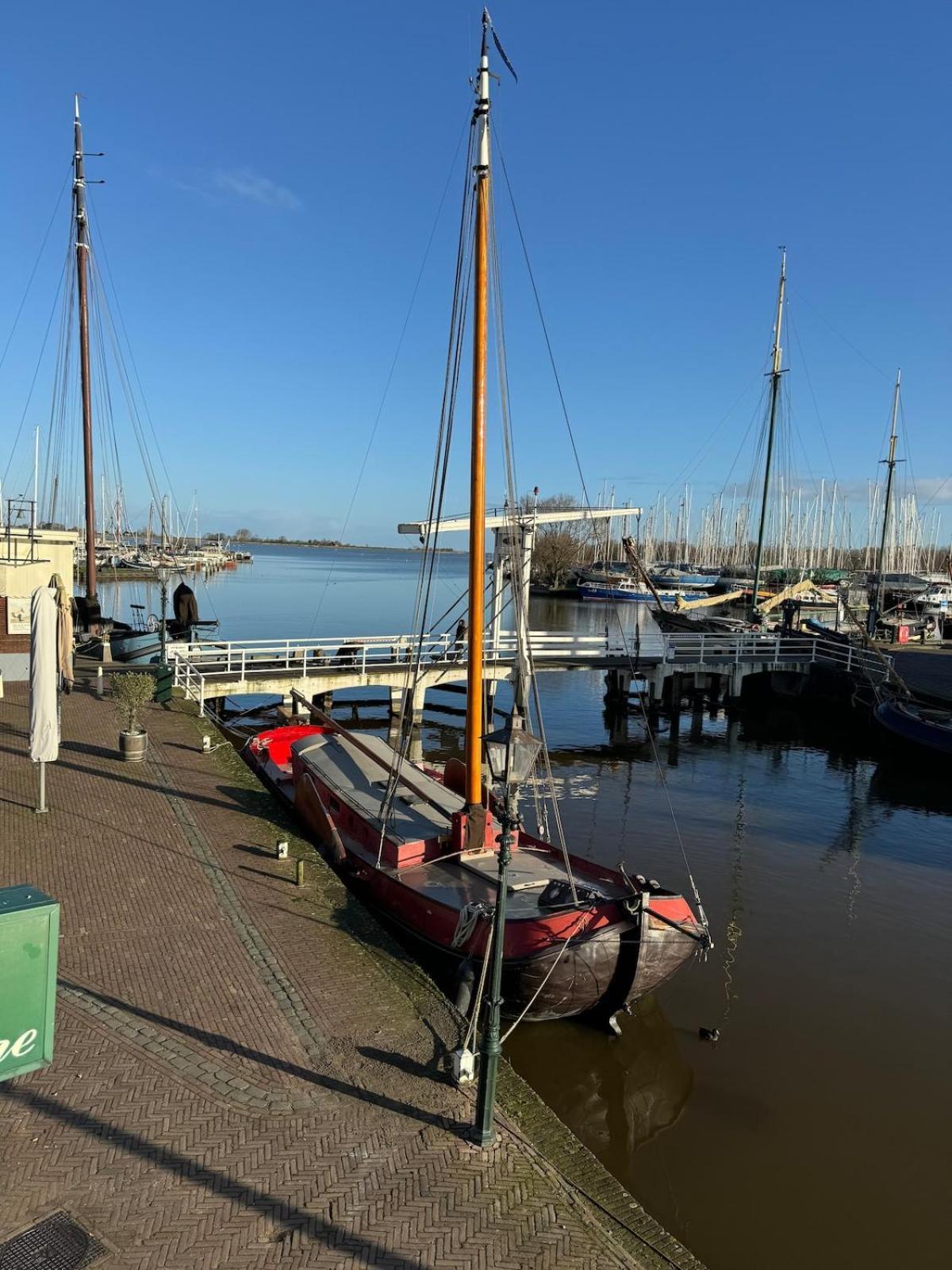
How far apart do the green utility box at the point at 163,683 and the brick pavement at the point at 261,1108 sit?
10.9 meters

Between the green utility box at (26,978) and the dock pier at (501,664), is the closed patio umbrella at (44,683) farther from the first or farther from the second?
the green utility box at (26,978)

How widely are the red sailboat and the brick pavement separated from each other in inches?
38.5

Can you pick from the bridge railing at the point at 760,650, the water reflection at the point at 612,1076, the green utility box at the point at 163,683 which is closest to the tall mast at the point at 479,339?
the water reflection at the point at 612,1076

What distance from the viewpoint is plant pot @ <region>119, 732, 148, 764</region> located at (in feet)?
52.1

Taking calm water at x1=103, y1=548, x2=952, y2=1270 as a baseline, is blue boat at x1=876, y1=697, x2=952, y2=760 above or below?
above

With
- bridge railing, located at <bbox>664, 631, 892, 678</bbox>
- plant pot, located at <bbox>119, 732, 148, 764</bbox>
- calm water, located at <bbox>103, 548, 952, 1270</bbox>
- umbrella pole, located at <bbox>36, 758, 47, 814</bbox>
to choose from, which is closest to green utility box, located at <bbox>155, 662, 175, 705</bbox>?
plant pot, located at <bbox>119, 732, 148, 764</bbox>

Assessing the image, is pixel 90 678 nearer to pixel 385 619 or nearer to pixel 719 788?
pixel 719 788

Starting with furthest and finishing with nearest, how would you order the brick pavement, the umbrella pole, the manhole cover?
the umbrella pole < the brick pavement < the manhole cover

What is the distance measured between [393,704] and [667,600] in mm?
58407

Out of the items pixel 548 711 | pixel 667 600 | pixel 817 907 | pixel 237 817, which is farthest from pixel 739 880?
pixel 667 600

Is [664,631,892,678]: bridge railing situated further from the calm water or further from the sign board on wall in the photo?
the sign board on wall

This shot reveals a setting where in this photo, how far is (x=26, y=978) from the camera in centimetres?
404

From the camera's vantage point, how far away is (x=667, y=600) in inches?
3199

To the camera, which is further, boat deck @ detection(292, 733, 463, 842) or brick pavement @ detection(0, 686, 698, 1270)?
boat deck @ detection(292, 733, 463, 842)
